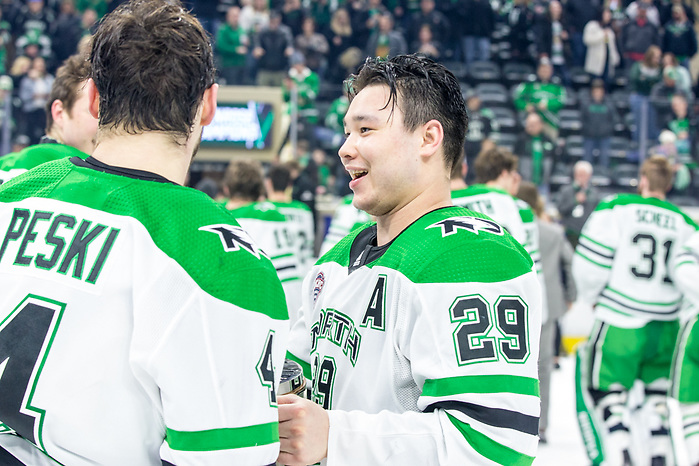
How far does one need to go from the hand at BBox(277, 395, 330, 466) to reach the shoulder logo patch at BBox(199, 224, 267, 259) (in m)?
0.33

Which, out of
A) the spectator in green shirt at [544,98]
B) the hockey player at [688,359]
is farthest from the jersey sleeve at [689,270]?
the spectator in green shirt at [544,98]

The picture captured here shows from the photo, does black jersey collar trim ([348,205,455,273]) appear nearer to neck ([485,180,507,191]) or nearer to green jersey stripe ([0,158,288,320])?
green jersey stripe ([0,158,288,320])

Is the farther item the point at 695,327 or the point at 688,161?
the point at 688,161

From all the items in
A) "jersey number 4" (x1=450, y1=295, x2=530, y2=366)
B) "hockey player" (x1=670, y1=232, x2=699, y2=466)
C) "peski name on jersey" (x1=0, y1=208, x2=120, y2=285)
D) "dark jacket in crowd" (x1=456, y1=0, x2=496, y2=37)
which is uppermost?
"dark jacket in crowd" (x1=456, y1=0, x2=496, y2=37)

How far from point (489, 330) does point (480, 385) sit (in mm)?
99

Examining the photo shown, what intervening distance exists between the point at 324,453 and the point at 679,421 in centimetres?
329

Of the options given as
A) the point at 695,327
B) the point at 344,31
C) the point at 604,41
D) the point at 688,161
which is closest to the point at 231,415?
the point at 695,327

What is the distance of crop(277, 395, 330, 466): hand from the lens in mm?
1442

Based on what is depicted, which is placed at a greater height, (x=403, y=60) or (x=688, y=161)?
(x=403, y=60)

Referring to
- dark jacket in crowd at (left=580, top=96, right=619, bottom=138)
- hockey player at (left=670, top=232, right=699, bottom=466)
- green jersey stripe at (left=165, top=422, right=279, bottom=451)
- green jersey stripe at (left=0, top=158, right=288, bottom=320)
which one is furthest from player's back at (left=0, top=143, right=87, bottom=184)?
dark jacket in crowd at (left=580, top=96, right=619, bottom=138)

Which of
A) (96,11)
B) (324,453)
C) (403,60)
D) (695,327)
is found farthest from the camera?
(96,11)

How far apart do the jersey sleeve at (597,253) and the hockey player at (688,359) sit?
1.57 feet

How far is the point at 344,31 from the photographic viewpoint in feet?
42.9

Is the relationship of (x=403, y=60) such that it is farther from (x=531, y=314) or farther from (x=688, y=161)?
(x=688, y=161)
